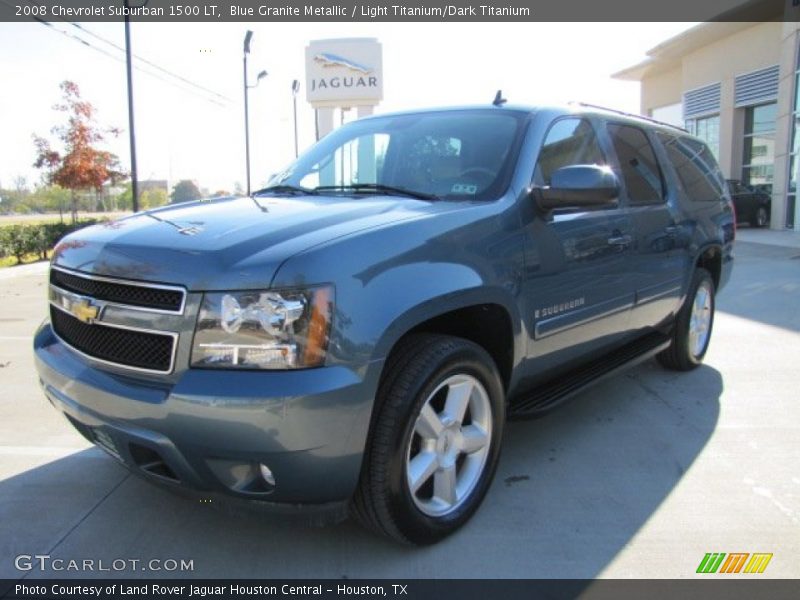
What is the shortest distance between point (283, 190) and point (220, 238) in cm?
138

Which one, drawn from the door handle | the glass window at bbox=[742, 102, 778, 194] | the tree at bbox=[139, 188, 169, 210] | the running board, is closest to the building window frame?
the glass window at bbox=[742, 102, 778, 194]

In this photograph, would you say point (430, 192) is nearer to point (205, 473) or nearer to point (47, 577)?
point (205, 473)

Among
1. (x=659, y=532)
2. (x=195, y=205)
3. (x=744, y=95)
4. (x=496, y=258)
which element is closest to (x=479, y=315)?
(x=496, y=258)

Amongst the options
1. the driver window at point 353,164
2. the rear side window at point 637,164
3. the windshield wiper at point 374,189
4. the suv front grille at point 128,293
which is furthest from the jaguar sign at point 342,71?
the suv front grille at point 128,293

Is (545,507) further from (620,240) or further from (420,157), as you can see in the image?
(420,157)

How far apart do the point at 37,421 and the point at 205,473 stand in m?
2.51

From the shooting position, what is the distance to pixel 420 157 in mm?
3527

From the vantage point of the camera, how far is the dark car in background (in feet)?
68.4

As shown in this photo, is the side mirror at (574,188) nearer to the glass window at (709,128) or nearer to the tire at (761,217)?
the tire at (761,217)

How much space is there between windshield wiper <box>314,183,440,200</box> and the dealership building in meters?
19.4

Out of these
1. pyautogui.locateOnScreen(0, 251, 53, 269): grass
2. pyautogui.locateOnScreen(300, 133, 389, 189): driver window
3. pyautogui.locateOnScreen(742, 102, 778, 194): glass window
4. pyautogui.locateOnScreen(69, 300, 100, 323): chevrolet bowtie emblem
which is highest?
pyautogui.locateOnScreen(742, 102, 778, 194): glass window

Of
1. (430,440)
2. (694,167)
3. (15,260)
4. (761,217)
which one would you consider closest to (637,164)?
(694,167)

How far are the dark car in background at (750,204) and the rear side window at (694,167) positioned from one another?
17365mm

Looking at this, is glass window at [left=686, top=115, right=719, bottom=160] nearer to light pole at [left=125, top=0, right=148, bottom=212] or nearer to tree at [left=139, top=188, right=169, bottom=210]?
light pole at [left=125, top=0, right=148, bottom=212]
